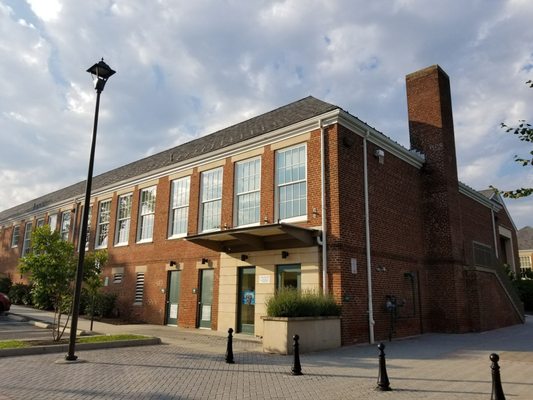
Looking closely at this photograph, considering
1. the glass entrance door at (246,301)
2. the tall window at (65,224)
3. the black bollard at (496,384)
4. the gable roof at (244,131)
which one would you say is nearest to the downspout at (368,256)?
the gable roof at (244,131)

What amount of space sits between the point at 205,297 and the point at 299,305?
7040mm

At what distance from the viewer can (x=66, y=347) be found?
1140cm

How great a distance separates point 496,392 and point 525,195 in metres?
4.30

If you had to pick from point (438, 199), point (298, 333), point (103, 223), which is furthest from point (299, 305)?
point (103, 223)

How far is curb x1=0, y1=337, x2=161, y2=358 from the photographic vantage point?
34.4 ft

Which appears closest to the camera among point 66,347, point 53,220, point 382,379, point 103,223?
point 382,379


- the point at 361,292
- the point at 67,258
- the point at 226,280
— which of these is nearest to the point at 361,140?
the point at 361,292

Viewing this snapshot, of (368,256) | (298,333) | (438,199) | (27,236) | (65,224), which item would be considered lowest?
(298,333)

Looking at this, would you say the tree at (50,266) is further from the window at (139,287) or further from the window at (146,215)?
the window at (146,215)

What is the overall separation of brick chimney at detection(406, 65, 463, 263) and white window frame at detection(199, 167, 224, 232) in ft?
28.9

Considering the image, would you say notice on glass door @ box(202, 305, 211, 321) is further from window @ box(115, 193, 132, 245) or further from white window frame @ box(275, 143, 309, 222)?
window @ box(115, 193, 132, 245)

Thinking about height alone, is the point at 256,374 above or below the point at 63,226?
below

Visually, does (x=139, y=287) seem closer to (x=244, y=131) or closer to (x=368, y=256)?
(x=244, y=131)

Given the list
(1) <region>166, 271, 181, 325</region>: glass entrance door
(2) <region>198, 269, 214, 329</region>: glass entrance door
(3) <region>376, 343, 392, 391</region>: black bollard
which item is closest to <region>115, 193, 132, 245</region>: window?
(1) <region>166, 271, 181, 325</region>: glass entrance door
